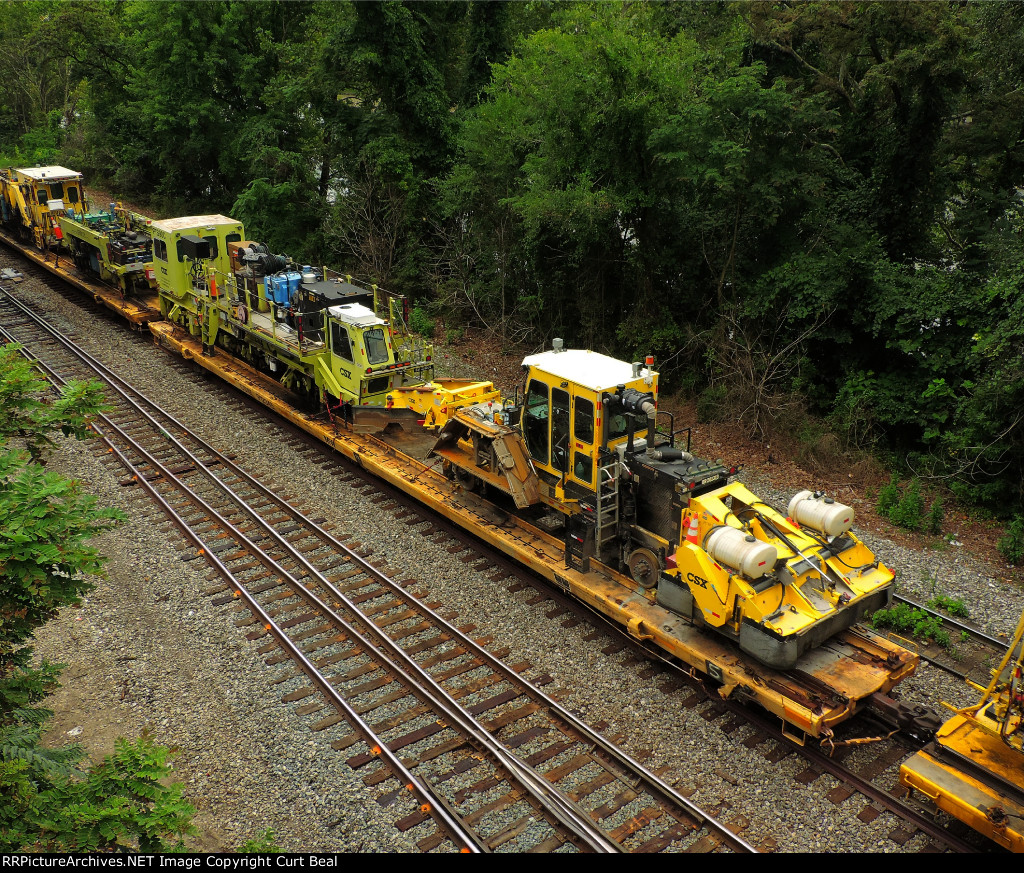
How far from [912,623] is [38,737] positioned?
10266mm

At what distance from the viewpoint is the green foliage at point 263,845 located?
696 centimetres

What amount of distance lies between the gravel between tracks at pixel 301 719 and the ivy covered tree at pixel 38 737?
50.2 inches

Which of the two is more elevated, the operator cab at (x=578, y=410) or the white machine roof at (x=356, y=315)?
the white machine roof at (x=356, y=315)

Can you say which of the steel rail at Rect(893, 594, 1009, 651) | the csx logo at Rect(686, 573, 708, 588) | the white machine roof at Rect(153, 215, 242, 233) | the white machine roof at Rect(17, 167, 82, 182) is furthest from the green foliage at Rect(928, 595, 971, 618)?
the white machine roof at Rect(17, 167, 82, 182)

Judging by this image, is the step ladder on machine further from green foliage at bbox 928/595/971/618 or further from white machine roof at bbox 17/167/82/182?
Result: white machine roof at bbox 17/167/82/182

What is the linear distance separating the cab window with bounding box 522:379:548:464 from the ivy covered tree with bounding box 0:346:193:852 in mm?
5609

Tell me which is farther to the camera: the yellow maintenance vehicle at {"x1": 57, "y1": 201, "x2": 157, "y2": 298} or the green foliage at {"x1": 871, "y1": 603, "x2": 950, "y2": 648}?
the yellow maintenance vehicle at {"x1": 57, "y1": 201, "x2": 157, "y2": 298}

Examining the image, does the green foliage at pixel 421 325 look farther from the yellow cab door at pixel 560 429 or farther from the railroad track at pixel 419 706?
the yellow cab door at pixel 560 429

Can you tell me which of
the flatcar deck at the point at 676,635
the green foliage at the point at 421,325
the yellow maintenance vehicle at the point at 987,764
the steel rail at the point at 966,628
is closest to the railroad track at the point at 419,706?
the flatcar deck at the point at 676,635

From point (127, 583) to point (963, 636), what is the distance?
1182 cm

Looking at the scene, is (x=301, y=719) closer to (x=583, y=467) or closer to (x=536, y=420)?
(x=583, y=467)

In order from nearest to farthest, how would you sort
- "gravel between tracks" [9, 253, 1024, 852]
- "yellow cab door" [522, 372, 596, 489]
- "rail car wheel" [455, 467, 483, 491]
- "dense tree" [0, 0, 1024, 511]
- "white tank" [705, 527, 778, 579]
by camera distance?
"gravel between tracks" [9, 253, 1024, 852] → "white tank" [705, 527, 778, 579] → "yellow cab door" [522, 372, 596, 489] → "rail car wheel" [455, 467, 483, 491] → "dense tree" [0, 0, 1024, 511]

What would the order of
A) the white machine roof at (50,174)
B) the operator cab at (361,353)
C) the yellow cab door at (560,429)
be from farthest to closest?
the white machine roof at (50,174), the operator cab at (361,353), the yellow cab door at (560,429)

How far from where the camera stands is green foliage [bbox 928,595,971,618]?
1105cm
